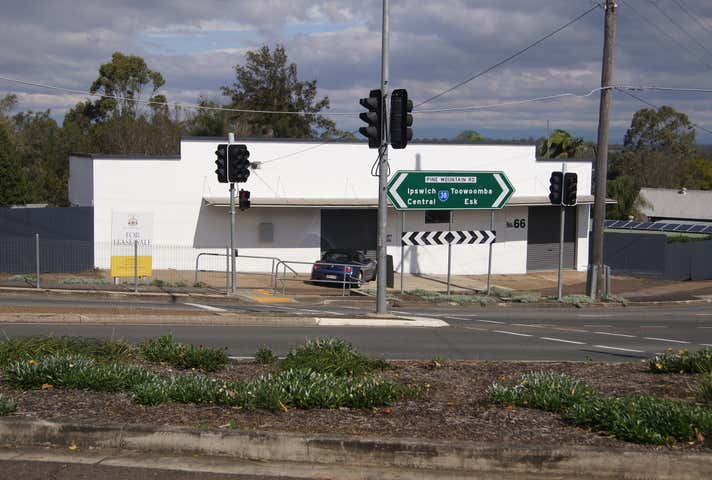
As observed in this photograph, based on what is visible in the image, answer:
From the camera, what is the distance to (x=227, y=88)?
61625 mm

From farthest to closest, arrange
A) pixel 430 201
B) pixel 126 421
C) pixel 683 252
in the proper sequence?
pixel 683 252, pixel 430 201, pixel 126 421

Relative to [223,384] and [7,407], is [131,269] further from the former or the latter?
[7,407]

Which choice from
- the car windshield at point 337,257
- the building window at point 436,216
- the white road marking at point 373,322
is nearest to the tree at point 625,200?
the building window at point 436,216

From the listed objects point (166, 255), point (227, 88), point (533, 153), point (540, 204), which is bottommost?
point (166, 255)

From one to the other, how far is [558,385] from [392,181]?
20426mm

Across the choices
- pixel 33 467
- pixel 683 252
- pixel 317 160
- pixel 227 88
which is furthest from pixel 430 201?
pixel 227 88

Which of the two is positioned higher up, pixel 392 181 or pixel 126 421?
pixel 392 181

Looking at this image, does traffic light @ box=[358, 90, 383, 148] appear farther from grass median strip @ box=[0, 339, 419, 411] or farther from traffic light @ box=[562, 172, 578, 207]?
traffic light @ box=[562, 172, 578, 207]

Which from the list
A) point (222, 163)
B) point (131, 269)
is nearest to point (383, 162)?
point (222, 163)

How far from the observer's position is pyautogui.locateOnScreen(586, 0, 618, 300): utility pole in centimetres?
2664

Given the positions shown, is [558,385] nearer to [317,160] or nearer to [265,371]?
[265,371]

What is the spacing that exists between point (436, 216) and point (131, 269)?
1539cm

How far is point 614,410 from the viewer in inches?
283

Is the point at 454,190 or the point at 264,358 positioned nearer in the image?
the point at 264,358
